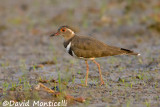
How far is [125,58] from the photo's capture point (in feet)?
27.7

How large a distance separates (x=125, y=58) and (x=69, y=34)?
2.21 metres

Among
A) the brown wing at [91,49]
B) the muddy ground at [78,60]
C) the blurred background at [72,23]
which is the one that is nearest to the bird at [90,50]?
the brown wing at [91,49]

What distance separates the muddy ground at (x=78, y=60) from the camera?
5.62 m

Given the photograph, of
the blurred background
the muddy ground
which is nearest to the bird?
the muddy ground

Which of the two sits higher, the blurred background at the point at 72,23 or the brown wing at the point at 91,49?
the blurred background at the point at 72,23

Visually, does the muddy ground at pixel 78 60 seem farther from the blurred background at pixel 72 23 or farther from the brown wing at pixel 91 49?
the brown wing at pixel 91 49

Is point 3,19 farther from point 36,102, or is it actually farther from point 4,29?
point 36,102

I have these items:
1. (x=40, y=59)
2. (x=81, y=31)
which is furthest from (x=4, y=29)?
(x=40, y=59)

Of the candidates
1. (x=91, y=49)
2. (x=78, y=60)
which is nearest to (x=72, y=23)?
(x=78, y=60)

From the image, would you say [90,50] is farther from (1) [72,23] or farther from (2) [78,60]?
(1) [72,23]

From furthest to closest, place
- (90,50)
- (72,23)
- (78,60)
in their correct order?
(72,23)
(78,60)
(90,50)

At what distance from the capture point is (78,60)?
856cm

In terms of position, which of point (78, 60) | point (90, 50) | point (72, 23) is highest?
point (72, 23)

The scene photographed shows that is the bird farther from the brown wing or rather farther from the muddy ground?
the muddy ground
